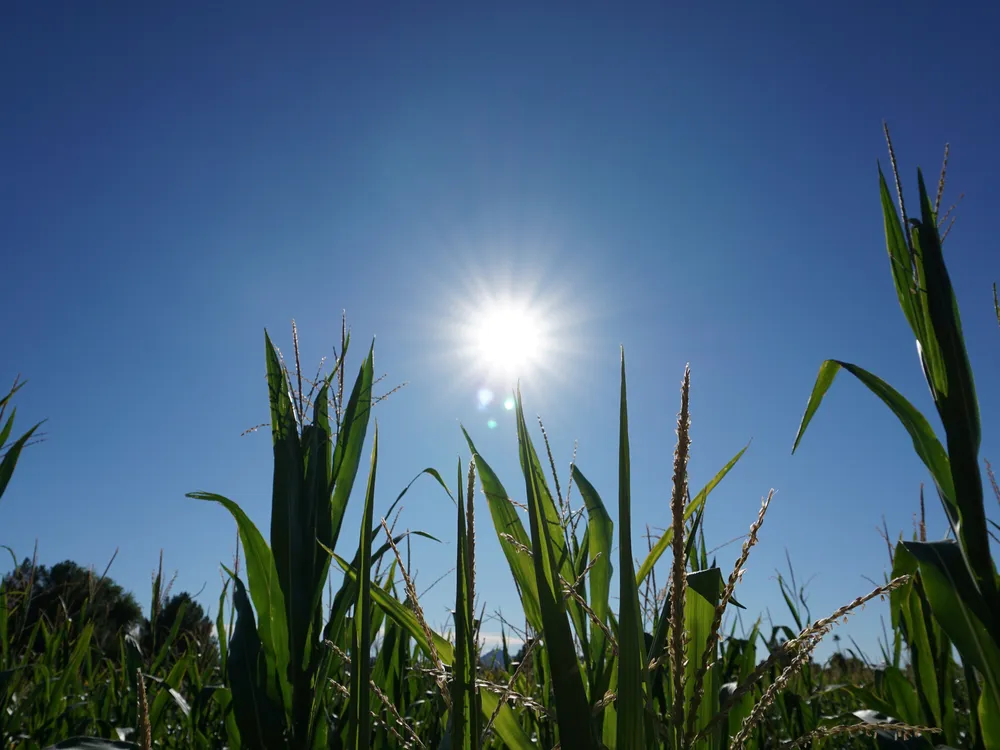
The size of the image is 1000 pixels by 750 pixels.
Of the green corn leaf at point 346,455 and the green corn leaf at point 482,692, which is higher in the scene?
the green corn leaf at point 346,455

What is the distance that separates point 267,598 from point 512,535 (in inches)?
32.9

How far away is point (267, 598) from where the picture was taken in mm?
1761

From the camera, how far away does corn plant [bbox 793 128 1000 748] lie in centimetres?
125

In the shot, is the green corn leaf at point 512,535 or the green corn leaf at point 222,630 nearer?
the green corn leaf at point 512,535

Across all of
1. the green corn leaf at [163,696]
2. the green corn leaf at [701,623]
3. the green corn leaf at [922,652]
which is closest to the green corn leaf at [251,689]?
the green corn leaf at [163,696]

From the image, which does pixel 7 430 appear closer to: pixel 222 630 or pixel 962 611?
pixel 222 630

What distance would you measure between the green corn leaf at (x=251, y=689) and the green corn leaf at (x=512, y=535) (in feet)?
2.48

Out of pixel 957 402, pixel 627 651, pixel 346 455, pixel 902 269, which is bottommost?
pixel 627 651

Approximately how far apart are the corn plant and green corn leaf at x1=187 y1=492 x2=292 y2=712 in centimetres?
137

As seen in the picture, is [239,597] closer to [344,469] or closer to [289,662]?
[289,662]

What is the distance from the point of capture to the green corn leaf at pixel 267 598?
1.68 m

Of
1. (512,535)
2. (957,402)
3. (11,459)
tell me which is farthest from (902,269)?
(11,459)

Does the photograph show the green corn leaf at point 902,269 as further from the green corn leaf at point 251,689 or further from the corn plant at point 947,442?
the green corn leaf at point 251,689

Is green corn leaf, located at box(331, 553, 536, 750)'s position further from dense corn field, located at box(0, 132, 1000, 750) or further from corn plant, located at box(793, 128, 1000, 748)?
corn plant, located at box(793, 128, 1000, 748)
